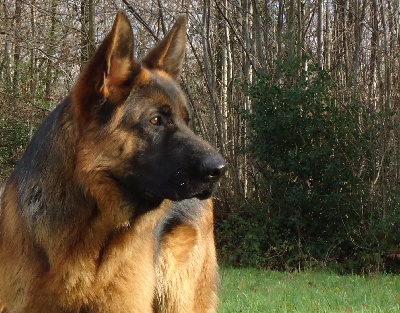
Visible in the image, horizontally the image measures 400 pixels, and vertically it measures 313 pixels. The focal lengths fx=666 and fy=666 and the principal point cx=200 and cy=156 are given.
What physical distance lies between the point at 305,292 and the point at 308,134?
5.26m

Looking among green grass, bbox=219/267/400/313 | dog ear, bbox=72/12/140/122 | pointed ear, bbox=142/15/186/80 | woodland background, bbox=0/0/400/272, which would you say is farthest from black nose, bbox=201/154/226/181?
woodland background, bbox=0/0/400/272

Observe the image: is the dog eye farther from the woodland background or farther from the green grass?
the woodland background

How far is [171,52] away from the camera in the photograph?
5.00 metres

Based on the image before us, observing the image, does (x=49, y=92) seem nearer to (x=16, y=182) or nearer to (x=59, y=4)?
(x=59, y=4)

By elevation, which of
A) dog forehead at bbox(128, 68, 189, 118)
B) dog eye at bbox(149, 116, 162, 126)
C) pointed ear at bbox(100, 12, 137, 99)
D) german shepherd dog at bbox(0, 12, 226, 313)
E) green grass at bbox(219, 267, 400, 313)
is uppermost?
pointed ear at bbox(100, 12, 137, 99)

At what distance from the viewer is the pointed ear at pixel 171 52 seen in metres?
4.86

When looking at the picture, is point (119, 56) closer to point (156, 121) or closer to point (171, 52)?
point (156, 121)

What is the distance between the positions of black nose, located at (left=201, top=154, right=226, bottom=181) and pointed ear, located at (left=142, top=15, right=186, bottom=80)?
1.00 meters

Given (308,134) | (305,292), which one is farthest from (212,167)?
A: (308,134)

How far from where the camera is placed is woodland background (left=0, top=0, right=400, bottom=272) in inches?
568

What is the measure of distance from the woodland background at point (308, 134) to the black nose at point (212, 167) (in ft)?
34.0

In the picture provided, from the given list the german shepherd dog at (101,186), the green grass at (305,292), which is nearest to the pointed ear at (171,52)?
the german shepherd dog at (101,186)

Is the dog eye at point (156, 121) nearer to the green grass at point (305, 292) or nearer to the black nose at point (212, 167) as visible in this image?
the black nose at point (212, 167)

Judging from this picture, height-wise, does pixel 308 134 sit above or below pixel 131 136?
below
